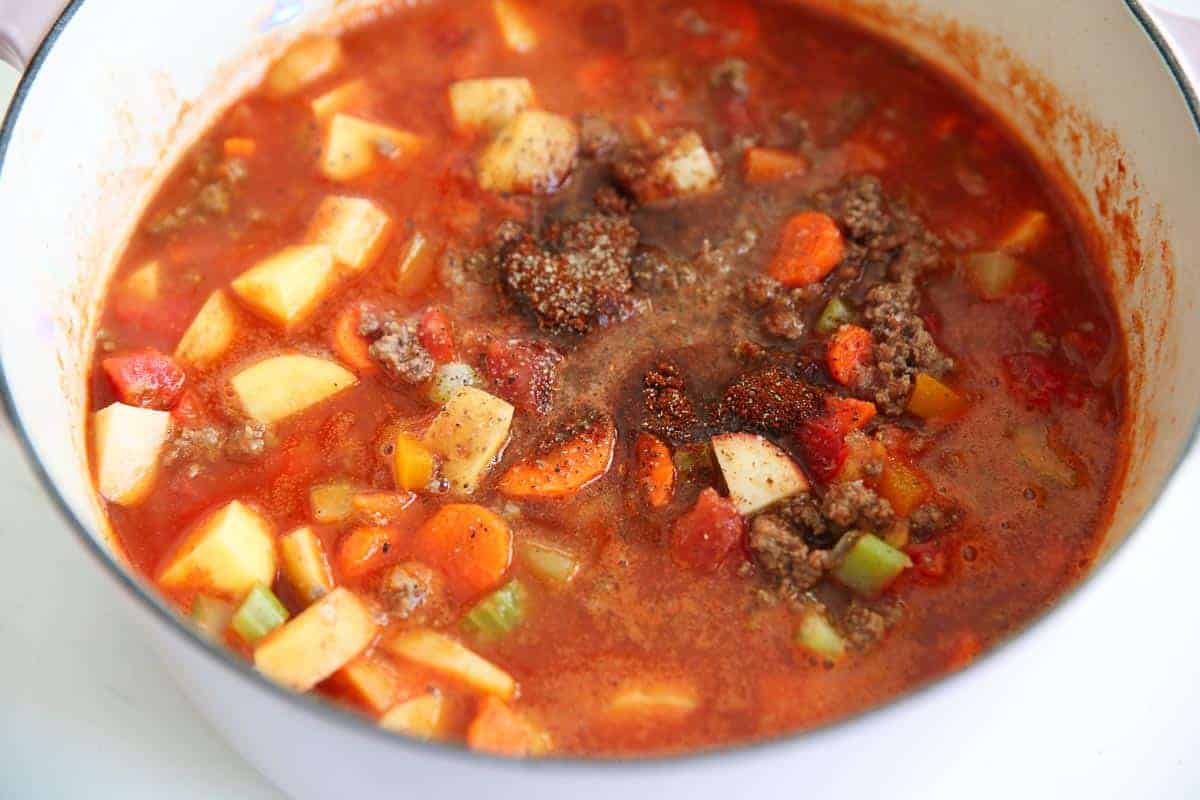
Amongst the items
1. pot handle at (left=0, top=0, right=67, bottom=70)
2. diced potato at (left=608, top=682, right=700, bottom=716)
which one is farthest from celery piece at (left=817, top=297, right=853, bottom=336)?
pot handle at (left=0, top=0, right=67, bottom=70)

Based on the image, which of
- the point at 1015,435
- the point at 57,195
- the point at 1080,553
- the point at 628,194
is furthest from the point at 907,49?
the point at 57,195

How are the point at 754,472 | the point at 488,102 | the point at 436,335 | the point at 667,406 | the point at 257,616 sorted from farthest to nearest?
1. the point at 488,102
2. the point at 436,335
3. the point at 667,406
4. the point at 754,472
5. the point at 257,616

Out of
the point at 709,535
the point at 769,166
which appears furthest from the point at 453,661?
the point at 769,166

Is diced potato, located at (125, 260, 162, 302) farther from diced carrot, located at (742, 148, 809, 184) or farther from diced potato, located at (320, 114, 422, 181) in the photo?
diced carrot, located at (742, 148, 809, 184)

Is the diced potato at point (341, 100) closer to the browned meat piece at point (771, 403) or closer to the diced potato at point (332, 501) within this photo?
the diced potato at point (332, 501)

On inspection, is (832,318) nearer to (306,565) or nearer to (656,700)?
(656,700)
